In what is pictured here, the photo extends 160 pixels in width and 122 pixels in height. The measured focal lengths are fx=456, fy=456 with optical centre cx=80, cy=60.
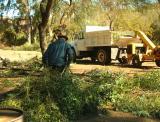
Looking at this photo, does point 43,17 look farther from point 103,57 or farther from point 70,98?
point 70,98

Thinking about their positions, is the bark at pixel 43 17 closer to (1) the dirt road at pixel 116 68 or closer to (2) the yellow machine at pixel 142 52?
(1) the dirt road at pixel 116 68

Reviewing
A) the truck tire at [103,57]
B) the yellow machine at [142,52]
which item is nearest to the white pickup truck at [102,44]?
the truck tire at [103,57]

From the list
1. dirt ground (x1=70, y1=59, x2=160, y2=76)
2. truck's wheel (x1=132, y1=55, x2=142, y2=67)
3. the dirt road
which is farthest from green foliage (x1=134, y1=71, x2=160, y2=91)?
truck's wheel (x1=132, y1=55, x2=142, y2=67)

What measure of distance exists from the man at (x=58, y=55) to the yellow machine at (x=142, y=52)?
1388cm

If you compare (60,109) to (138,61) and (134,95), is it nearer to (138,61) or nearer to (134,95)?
(134,95)

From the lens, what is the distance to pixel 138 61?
991 inches

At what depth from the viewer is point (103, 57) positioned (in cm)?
2842

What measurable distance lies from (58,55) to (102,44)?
17327 millimetres

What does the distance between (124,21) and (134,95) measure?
4188 cm

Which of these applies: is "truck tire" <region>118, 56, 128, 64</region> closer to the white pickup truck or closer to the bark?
the white pickup truck

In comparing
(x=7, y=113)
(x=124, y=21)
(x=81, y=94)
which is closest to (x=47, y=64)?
(x=81, y=94)

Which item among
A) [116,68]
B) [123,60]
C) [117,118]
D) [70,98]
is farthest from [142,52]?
[70,98]

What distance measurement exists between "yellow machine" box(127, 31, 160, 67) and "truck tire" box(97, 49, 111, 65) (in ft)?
6.32

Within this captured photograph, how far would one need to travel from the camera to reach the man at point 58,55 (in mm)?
11250
